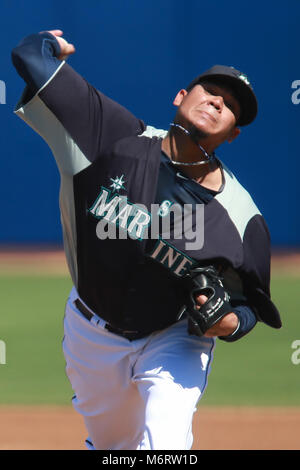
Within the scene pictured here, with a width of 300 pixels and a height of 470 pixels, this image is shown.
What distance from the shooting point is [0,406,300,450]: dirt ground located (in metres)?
4.76

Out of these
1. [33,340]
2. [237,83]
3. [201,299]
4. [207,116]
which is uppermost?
[237,83]

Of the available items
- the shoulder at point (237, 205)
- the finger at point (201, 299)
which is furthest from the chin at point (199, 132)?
the finger at point (201, 299)

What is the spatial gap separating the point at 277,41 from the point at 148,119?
6.22ft

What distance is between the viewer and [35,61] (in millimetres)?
3162

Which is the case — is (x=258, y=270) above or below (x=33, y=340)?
above

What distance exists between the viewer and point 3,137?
34.7 ft

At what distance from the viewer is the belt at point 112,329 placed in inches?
132

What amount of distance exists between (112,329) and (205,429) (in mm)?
1937

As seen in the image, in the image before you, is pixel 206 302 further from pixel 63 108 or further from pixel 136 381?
pixel 63 108

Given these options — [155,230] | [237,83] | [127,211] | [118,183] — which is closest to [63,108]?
[118,183]

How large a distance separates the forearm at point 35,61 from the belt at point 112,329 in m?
0.93

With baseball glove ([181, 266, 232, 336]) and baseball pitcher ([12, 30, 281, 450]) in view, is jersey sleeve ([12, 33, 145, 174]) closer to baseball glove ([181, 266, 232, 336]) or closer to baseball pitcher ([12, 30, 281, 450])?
baseball pitcher ([12, 30, 281, 450])

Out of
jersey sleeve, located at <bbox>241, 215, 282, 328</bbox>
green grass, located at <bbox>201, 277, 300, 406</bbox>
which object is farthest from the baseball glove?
green grass, located at <bbox>201, 277, 300, 406</bbox>

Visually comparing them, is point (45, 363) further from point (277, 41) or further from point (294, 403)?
point (277, 41)
